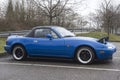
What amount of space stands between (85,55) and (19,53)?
2.68 m

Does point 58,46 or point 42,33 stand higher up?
point 42,33

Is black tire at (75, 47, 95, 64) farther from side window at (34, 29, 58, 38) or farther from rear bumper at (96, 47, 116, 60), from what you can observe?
side window at (34, 29, 58, 38)

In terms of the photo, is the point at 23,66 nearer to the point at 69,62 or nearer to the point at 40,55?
the point at 40,55

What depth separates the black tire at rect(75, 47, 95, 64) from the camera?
855cm

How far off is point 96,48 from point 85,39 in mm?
521

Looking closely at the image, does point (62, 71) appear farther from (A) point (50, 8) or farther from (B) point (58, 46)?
(A) point (50, 8)

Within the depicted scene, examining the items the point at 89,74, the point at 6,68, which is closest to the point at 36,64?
the point at 6,68

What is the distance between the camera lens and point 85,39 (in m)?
8.73

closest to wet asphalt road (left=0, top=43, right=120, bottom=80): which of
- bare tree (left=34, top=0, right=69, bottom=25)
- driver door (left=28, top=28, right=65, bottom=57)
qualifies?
driver door (left=28, top=28, right=65, bottom=57)

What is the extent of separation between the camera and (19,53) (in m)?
9.88

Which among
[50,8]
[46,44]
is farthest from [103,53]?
[50,8]

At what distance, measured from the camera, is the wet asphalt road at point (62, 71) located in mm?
6726

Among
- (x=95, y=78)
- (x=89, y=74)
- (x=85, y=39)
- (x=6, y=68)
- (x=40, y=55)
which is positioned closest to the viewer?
(x=95, y=78)

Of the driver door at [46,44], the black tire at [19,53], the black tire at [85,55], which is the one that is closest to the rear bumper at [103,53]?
the black tire at [85,55]
